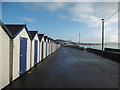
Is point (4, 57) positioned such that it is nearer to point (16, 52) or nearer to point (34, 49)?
point (16, 52)

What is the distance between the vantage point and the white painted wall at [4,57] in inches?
216

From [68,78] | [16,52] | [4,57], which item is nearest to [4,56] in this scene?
[4,57]

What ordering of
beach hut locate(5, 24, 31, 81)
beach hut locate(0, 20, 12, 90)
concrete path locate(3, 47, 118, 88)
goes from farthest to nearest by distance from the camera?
1. beach hut locate(5, 24, 31, 81)
2. concrete path locate(3, 47, 118, 88)
3. beach hut locate(0, 20, 12, 90)

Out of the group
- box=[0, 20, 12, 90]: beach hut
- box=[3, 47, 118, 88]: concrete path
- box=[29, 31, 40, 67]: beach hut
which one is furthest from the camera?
box=[29, 31, 40, 67]: beach hut

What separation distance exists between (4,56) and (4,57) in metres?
0.05

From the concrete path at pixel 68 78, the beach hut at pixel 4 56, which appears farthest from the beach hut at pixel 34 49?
the beach hut at pixel 4 56

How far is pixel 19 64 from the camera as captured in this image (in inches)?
303

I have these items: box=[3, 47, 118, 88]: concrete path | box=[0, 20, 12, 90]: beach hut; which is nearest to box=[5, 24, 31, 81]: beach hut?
box=[0, 20, 12, 90]: beach hut

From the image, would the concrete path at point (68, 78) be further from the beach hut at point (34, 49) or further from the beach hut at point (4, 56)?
the beach hut at point (34, 49)

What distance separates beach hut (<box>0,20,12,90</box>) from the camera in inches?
216

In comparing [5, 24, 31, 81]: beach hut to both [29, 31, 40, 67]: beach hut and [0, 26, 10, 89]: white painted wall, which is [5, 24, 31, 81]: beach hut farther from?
[29, 31, 40, 67]: beach hut

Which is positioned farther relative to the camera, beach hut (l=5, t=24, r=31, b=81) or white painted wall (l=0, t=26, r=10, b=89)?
beach hut (l=5, t=24, r=31, b=81)

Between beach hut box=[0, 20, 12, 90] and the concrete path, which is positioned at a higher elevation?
beach hut box=[0, 20, 12, 90]

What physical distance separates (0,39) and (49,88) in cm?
313
